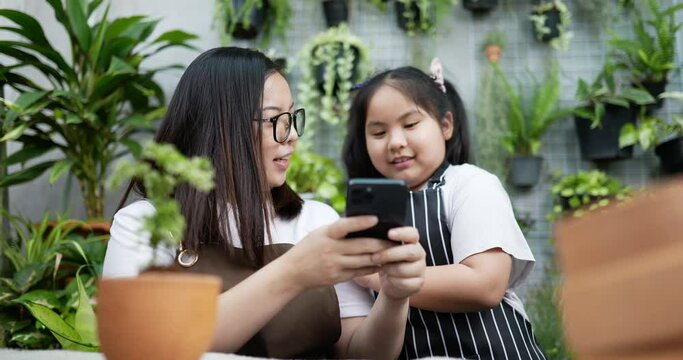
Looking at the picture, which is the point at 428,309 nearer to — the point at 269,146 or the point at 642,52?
the point at 269,146

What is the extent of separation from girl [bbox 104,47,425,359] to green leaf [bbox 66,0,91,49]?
4.81 ft

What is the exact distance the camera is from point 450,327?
1.35m

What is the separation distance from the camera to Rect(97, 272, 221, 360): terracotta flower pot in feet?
1.92

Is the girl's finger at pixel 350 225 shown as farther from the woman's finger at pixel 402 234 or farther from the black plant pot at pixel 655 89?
the black plant pot at pixel 655 89

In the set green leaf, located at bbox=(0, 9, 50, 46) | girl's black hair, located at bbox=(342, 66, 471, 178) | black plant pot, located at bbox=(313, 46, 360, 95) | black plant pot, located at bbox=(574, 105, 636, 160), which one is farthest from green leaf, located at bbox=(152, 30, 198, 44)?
black plant pot, located at bbox=(574, 105, 636, 160)

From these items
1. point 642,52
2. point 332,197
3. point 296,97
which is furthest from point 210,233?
point 642,52

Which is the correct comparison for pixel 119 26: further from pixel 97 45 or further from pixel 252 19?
pixel 252 19

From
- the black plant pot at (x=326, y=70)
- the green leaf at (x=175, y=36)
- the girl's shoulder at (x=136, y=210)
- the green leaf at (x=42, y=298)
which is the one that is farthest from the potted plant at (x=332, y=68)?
the girl's shoulder at (x=136, y=210)

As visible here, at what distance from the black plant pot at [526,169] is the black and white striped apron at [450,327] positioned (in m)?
1.57

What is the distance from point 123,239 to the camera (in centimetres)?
124

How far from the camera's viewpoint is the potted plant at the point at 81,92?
2518 mm

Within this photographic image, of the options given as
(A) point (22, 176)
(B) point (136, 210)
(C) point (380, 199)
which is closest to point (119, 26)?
(A) point (22, 176)

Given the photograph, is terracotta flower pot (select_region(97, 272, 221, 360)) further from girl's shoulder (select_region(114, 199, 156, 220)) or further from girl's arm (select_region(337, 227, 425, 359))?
girl's shoulder (select_region(114, 199, 156, 220))

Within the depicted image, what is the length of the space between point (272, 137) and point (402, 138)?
353 millimetres
